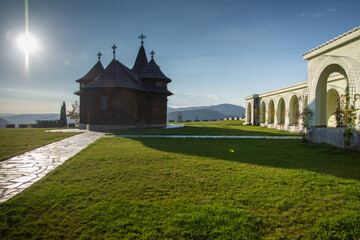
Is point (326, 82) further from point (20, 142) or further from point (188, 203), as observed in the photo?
point (20, 142)

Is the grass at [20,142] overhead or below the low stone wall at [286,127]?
below

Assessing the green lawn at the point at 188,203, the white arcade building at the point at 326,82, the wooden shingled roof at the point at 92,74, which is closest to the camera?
the green lawn at the point at 188,203

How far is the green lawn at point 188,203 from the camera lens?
317 cm

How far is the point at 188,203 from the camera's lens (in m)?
3.92

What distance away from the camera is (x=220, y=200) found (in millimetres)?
4004

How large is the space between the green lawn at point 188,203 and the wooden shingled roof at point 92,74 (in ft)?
73.1

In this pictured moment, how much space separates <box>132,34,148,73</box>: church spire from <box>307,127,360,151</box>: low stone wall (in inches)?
872

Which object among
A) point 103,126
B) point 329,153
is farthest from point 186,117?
point 329,153

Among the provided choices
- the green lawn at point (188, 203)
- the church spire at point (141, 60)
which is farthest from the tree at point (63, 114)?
the green lawn at point (188, 203)

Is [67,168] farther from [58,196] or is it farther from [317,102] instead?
[317,102]

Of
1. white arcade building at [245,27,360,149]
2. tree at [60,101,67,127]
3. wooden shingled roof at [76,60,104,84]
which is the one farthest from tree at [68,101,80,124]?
white arcade building at [245,27,360,149]

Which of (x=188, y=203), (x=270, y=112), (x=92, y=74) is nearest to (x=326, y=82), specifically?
(x=188, y=203)

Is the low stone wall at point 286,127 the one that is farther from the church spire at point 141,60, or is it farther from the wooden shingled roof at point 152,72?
the church spire at point 141,60

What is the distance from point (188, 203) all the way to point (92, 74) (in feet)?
86.2
